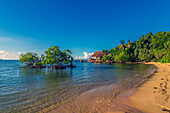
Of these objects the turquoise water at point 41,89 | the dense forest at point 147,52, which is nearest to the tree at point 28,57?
the turquoise water at point 41,89

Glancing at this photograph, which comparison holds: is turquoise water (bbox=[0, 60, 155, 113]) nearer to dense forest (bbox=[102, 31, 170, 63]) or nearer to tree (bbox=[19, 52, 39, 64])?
tree (bbox=[19, 52, 39, 64])

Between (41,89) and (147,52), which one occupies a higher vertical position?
(147,52)

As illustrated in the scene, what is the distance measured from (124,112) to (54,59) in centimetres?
3572

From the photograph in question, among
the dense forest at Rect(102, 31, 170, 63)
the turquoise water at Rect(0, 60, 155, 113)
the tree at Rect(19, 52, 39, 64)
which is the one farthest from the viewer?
the dense forest at Rect(102, 31, 170, 63)

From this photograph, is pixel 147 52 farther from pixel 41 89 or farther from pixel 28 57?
pixel 41 89

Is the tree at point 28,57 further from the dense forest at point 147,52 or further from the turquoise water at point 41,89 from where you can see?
the dense forest at point 147,52

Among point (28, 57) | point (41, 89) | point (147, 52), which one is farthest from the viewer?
point (147, 52)

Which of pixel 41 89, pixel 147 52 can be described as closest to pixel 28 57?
pixel 41 89

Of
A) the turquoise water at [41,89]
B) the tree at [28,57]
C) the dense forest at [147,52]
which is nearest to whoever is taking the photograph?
the turquoise water at [41,89]

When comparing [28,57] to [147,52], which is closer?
[28,57]

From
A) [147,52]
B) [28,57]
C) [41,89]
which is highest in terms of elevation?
[147,52]

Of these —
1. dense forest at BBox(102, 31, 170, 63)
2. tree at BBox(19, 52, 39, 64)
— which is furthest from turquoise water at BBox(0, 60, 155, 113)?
dense forest at BBox(102, 31, 170, 63)

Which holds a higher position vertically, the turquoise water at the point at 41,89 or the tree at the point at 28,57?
the tree at the point at 28,57

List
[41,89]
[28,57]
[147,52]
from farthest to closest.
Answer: [147,52] → [28,57] → [41,89]
